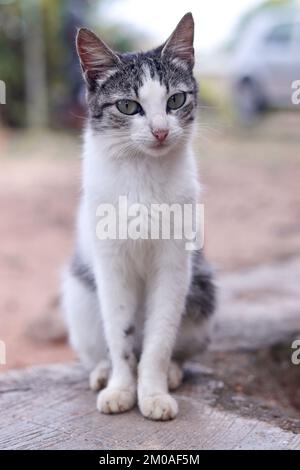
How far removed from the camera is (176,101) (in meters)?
2.35

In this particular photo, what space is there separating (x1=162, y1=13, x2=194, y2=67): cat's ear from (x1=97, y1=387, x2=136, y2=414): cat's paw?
1.28m

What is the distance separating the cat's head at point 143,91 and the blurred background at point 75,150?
0.21 metres

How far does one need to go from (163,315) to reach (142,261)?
0.71ft

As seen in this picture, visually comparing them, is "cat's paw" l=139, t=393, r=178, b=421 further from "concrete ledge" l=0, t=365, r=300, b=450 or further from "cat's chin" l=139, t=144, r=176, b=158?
"cat's chin" l=139, t=144, r=176, b=158

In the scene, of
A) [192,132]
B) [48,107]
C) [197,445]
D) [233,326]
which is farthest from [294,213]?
[48,107]

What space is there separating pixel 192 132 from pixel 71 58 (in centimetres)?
954

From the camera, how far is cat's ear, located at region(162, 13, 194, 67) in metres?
2.39

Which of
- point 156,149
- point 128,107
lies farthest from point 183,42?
point 156,149

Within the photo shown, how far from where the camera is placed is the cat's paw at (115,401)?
→ 231cm

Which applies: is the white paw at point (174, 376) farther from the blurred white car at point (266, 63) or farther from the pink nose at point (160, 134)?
the blurred white car at point (266, 63)

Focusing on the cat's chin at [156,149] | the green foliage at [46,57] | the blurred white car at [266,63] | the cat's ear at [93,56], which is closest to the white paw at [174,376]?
the cat's chin at [156,149]

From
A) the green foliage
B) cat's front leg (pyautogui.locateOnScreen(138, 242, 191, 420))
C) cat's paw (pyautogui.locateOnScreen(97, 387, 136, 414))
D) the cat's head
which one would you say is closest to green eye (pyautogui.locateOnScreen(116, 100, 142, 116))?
the cat's head

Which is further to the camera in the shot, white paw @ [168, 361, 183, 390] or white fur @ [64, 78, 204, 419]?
white paw @ [168, 361, 183, 390]

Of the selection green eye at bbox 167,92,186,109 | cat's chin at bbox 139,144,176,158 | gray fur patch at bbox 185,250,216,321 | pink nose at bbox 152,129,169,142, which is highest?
green eye at bbox 167,92,186,109
